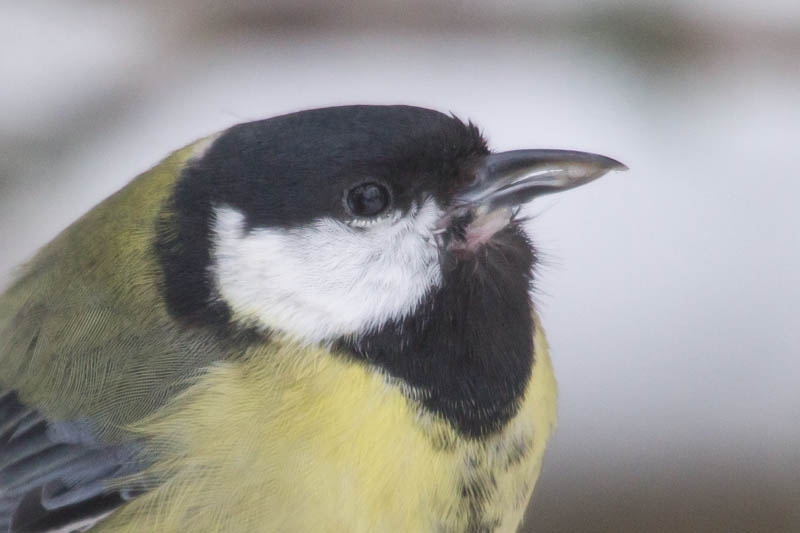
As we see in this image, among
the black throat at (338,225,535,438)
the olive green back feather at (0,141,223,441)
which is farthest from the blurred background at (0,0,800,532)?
the black throat at (338,225,535,438)

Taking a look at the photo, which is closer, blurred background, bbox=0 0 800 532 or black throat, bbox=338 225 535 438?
black throat, bbox=338 225 535 438

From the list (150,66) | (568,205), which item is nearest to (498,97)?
(568,205)

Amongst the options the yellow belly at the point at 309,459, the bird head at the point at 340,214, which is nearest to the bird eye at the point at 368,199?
the bird head at the point at 340,214

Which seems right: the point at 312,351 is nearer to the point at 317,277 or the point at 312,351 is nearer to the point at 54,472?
the point at 317,277

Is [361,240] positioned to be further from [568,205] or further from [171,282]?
[568,205]

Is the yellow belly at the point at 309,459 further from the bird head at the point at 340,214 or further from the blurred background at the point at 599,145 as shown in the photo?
the blurred background at the point at 599,145

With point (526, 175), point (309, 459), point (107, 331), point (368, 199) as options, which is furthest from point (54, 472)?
point (526, 175)

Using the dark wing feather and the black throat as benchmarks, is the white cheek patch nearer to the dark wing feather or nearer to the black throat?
the black throat
